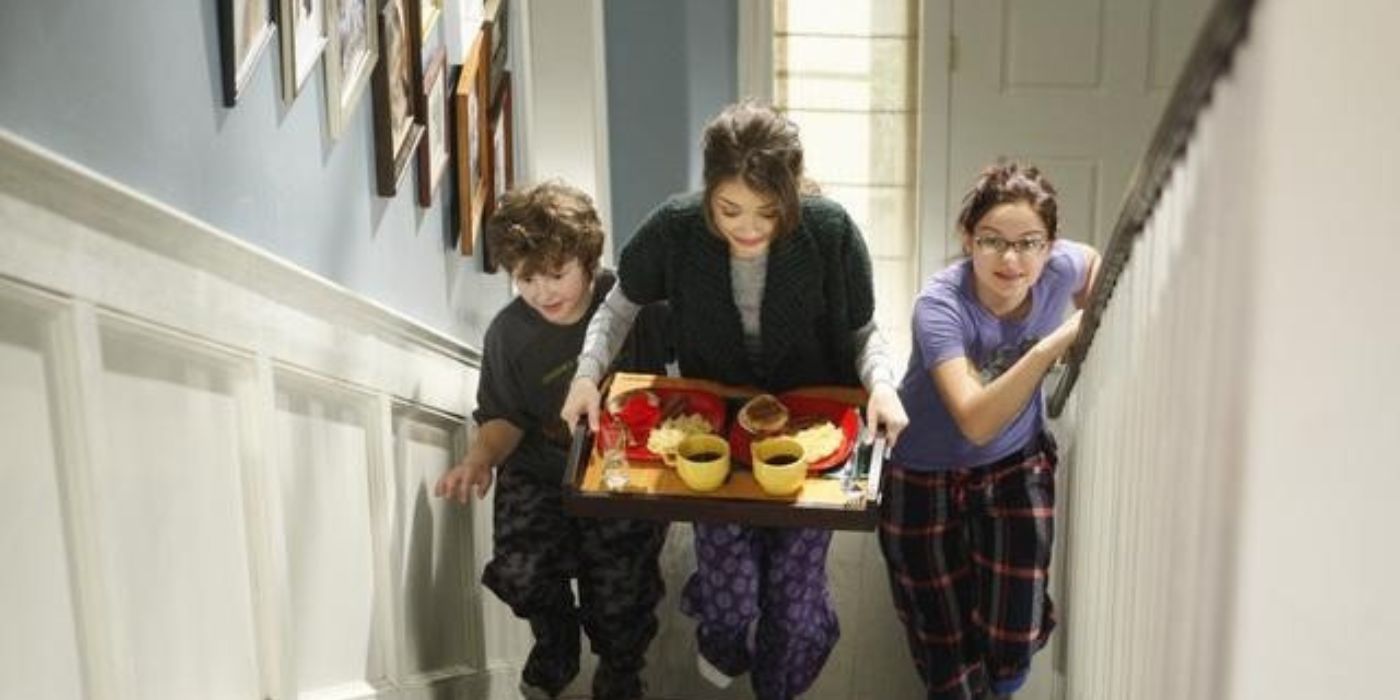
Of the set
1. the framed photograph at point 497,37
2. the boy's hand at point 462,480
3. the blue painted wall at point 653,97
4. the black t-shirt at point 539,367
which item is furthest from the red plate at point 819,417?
the blue painted wall at point 653,97

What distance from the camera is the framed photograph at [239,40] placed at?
67.3 inches

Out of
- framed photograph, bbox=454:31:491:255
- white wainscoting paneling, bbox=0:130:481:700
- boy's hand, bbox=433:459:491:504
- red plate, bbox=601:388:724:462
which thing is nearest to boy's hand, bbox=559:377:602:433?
red plate, bbox=601:388:724:462

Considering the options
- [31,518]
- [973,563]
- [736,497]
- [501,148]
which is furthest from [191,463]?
[501,148]

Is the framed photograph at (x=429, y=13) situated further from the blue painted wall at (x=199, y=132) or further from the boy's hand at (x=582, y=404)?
the boy's hand at (x=582, y=404)

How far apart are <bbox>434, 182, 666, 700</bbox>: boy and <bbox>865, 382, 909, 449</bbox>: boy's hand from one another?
49cm

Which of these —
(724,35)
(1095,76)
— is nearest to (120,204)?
(724,35)

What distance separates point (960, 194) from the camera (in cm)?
505

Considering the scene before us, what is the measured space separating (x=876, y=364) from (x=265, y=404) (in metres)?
0.93

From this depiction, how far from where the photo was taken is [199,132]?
1677mm

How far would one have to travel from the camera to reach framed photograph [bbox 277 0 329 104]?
75.0 inches

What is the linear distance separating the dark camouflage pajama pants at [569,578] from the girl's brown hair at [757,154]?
0.77 m

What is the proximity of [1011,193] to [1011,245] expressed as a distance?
0.09 metres

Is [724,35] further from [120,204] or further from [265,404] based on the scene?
[120,204]

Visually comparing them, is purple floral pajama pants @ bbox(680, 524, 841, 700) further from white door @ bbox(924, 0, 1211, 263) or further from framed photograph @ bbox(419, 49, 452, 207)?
white door @ bbox(924, 0, 1211, 263)
